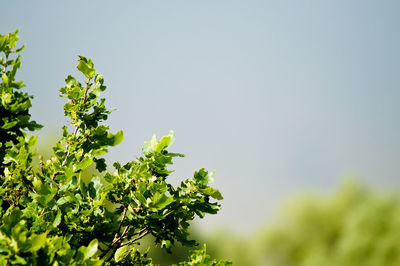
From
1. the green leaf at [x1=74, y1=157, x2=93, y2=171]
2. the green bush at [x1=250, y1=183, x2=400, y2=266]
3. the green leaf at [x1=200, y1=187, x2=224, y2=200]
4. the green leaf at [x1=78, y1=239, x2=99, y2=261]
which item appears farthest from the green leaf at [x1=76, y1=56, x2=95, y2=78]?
the green bush at [x1=250, y1=183, x2=400, y2=266]

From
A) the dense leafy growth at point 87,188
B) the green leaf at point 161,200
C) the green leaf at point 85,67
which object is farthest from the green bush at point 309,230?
the green leaf at point 85,67

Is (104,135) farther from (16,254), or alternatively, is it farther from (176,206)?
(16,254)

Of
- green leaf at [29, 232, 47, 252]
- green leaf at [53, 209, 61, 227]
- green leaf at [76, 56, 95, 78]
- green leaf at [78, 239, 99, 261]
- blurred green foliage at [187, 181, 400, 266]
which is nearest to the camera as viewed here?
green leaf at [29, 232, 47, 252]

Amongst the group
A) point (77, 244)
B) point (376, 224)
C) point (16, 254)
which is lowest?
point (16, 254)

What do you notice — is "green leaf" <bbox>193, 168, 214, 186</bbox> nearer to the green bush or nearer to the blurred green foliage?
the blurred green foliage

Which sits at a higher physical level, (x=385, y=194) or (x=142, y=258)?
(x=385, y=194)

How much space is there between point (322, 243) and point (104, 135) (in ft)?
111

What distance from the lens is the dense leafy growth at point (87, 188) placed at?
2477 millimetres

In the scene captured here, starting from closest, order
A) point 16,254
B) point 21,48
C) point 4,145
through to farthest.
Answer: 1. point 16,254
2. point 4,145
3. point 21,48

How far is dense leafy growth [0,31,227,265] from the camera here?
97.5 inches

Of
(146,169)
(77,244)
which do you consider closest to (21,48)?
(146,169)

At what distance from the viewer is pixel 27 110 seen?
10.0 ft

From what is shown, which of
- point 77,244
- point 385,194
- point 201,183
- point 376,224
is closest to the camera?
point 77,244

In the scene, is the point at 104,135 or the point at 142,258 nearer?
the point at 104,135
